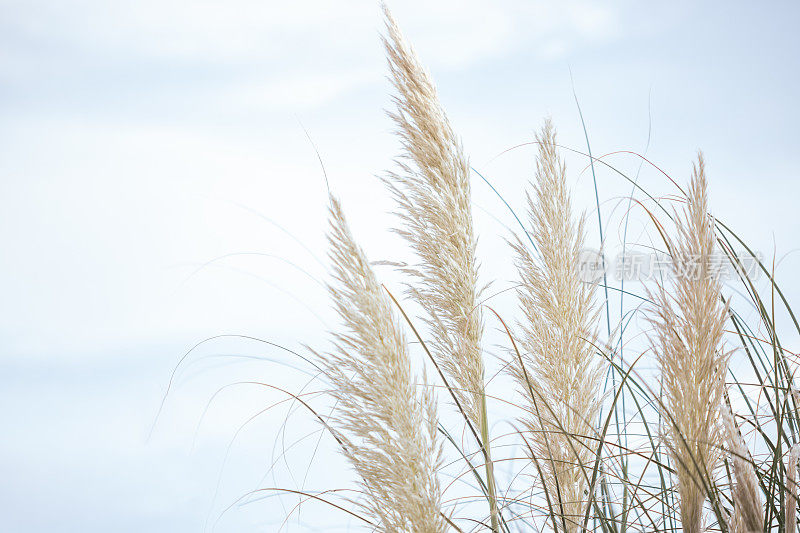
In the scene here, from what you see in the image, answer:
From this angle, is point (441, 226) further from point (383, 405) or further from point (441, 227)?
point (383, 405)

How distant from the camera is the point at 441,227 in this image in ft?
3.92

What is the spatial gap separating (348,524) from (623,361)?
606 millimetres

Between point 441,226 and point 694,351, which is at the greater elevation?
point 441,226

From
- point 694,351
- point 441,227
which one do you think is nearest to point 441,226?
point 441,227

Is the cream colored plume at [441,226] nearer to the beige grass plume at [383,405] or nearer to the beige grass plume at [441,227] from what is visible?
the beige grass plume at [441,227]

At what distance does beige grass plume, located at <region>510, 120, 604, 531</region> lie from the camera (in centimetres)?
123

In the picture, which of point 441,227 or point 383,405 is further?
point 441,227

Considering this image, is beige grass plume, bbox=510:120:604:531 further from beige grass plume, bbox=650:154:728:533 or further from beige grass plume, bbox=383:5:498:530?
beige grass plume, bbox=650:154:728:533

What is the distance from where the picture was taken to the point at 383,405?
A: 958mm

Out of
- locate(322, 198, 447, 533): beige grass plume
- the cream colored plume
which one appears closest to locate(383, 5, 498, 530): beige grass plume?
the cream colored plume

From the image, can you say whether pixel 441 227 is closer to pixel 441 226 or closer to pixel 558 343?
pixel 441 226

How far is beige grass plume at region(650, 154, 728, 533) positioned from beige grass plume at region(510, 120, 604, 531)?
10.6 inches

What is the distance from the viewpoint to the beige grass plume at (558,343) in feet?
4.03

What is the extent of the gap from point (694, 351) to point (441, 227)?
46 cm
